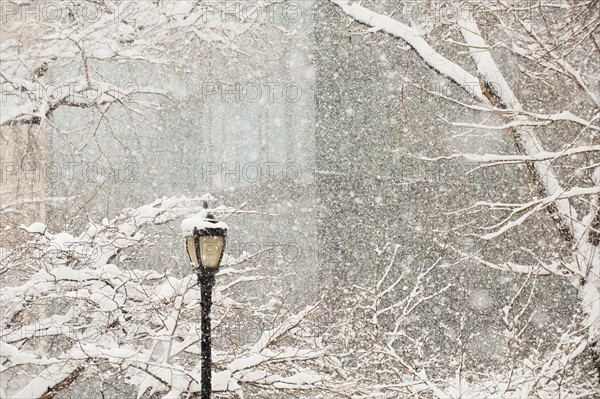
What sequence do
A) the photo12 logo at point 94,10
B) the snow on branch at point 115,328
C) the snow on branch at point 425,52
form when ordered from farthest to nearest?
the snow on branch at point 425,52 → the photo12 logo at point 94,10 → the snow on branch at point 115,328

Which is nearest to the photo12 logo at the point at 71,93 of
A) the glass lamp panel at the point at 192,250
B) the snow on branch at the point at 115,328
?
the snow on branch at the point at 115,328

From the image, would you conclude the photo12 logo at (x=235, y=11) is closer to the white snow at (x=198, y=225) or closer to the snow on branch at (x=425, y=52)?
the snow on branch at (x=425, y=52)

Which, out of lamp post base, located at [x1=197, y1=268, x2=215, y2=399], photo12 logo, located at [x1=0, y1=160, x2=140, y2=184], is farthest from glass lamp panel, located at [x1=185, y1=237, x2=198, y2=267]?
photo12 logo, located at [x1=0, y1=160, x2=140, y2=184]

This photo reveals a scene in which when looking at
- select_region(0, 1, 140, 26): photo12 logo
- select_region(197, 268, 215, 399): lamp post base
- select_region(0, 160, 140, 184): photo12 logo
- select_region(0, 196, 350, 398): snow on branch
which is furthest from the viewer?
select_region(0, 160, 140, 184): photo12 logo

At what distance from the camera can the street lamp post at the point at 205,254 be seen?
7.22 metres

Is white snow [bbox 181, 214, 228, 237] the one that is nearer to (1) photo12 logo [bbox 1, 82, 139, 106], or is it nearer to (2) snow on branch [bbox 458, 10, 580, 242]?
(1) photo12 logo [bbox 1, 82, 139, 106]

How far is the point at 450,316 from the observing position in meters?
19.9

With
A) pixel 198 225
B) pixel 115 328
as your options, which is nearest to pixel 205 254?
pixel 198 225

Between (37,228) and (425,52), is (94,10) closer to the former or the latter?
(37,228)

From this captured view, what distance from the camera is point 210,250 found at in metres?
7.29

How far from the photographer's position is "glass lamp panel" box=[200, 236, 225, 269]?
23.8 ft

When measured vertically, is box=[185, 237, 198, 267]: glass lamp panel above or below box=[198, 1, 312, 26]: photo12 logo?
below

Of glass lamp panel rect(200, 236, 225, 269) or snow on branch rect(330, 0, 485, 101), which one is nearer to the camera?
glass lamp panel rect(200, 236, 225, 269)

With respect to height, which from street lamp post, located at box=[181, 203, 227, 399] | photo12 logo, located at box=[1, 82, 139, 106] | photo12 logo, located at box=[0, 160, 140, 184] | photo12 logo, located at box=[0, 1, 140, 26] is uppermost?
photo12 logo, located at box=[0, 1, 140, 26]
